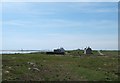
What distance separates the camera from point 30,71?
128ft

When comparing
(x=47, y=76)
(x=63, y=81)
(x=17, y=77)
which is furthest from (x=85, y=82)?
(x=17, y=77)

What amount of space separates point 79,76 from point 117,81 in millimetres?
5100

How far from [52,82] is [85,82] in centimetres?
424

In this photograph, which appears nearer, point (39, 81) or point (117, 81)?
point (39, 81)

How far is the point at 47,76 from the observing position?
36906mm

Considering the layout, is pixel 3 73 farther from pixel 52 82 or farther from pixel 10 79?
pixel 52 82

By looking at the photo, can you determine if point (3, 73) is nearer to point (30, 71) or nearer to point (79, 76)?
point (30, 71)

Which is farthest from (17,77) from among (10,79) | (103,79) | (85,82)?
(103,79)

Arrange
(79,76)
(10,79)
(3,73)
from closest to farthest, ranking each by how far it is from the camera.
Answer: (10,79), (3,73), (79,76)

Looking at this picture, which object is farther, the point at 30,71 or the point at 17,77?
the point at 30,71

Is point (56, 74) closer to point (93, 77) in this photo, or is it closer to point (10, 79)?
point (93, 77)

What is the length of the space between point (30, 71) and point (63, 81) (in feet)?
21.7

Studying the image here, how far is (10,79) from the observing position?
32906mm

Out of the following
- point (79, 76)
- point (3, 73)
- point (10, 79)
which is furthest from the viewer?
point (79, 76)
